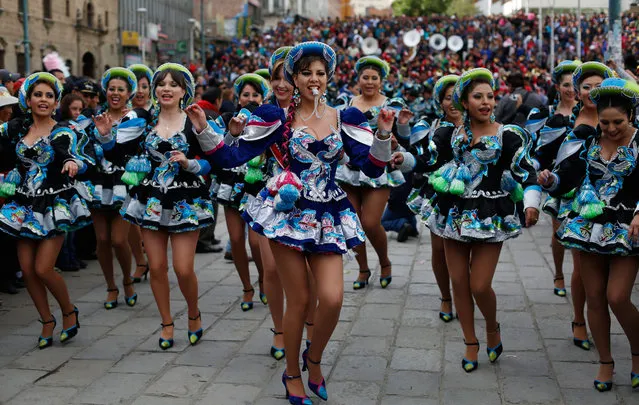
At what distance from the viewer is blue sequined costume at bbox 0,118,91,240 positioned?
19.9ft

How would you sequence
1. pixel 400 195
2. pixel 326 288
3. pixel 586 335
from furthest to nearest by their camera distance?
pixel 400 195 < pixel 586 335 < pixel 326 288

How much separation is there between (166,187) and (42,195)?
3.16ft

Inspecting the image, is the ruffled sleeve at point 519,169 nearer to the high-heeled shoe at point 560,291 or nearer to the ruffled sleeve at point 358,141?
the ruffled sleeve at point 358,141

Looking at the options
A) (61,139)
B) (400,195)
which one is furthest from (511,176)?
(400,195)

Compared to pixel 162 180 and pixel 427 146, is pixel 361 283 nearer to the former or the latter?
pixel 427 146

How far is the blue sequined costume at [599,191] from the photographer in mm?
4918

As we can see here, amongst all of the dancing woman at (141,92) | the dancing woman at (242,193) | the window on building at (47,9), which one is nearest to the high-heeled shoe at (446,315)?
the dancing woman at (242,193)

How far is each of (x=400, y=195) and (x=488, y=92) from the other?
5.89m

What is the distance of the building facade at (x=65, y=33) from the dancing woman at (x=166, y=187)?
29785 millimetres

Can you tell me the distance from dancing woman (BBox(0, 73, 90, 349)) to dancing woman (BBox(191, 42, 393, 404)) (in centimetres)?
180

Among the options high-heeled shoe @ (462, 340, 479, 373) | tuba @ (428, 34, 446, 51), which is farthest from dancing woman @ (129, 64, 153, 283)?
tuba @ (428, 34, 446, 51)

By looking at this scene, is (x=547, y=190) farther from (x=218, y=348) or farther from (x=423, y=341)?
(x=218, y=348)

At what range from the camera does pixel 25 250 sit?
620 cm

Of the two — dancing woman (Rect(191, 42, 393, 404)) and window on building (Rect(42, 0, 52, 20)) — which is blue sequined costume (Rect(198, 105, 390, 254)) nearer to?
dancing woman (Rect(191, 42, 393, 404))
